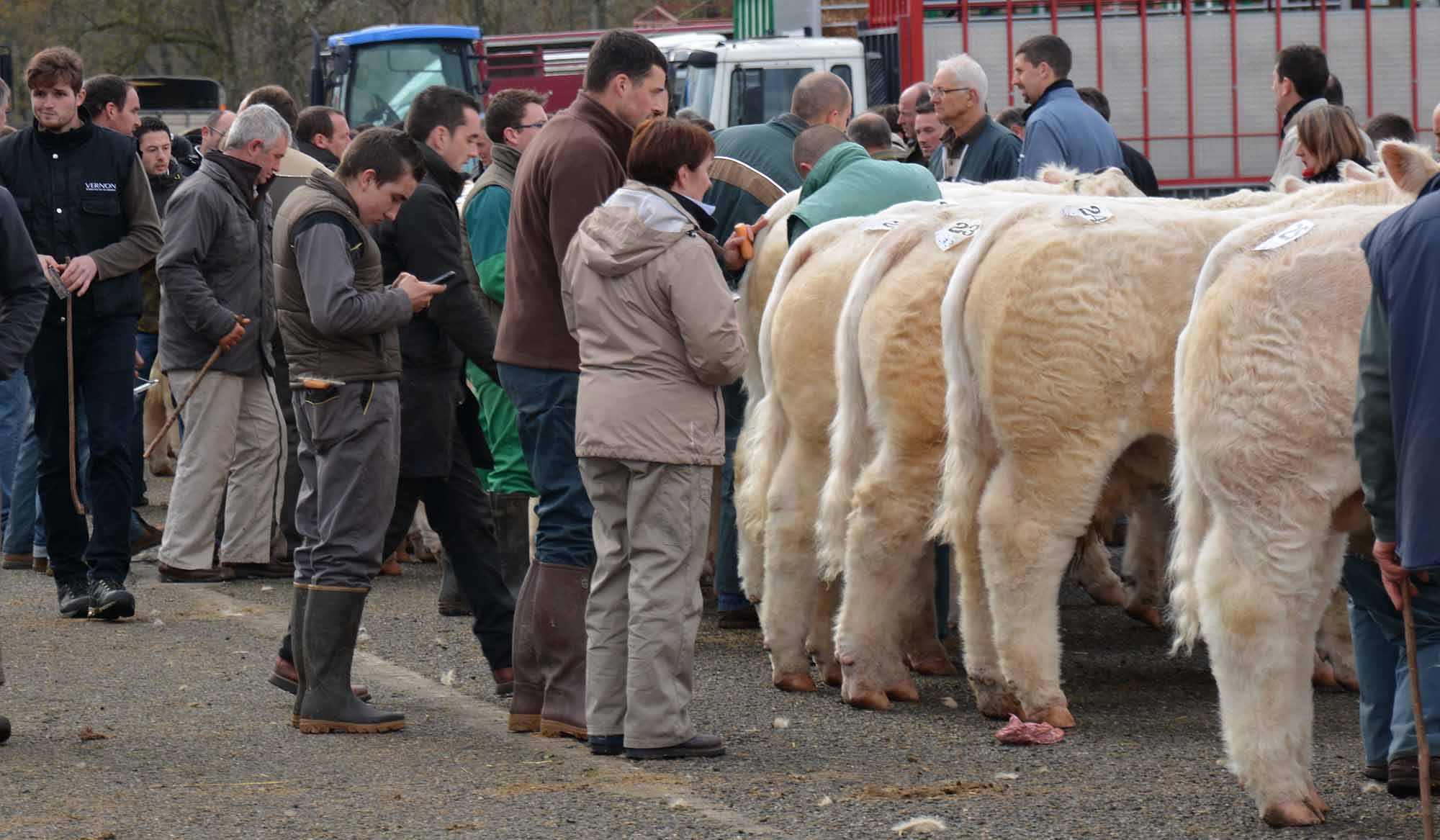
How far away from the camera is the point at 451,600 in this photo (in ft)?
29.9

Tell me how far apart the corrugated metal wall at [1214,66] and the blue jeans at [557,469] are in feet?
36.9

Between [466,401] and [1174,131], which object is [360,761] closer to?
[466,401]

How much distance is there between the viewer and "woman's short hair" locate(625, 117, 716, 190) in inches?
241

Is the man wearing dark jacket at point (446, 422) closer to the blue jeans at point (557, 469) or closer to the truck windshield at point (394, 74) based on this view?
the blue jeans at point (557, 469)

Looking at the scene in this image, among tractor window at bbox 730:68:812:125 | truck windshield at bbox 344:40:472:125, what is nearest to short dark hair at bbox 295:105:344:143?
tractor window at bbox 730:68:812:125

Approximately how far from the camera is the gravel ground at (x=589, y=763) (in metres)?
5.34

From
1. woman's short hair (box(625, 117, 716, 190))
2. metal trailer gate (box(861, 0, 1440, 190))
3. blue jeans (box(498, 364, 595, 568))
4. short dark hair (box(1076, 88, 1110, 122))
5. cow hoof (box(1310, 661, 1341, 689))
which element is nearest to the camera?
woman's short hair (box(625, 117, 716, 190))

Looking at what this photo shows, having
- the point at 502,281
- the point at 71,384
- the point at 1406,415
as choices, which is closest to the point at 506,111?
the point at 502,281

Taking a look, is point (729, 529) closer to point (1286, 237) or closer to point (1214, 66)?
point (1286, 237)

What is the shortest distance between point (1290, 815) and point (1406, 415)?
4.25 ft

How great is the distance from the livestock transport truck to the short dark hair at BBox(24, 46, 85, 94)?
10510mm

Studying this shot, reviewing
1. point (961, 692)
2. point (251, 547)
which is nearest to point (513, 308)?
point (961, 692)

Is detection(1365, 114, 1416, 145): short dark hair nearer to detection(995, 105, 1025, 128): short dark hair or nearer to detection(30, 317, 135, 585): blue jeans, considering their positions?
detection(995, 105, 1025, 128): short dark hair

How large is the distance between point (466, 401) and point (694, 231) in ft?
5.80
